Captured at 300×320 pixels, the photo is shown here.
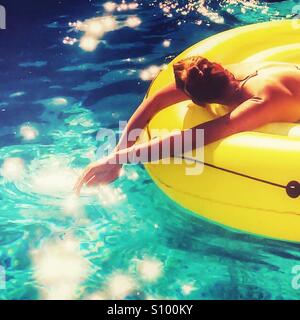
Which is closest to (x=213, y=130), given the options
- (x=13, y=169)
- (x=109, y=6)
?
(x=13, y=169)

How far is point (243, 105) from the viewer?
2.00 meters

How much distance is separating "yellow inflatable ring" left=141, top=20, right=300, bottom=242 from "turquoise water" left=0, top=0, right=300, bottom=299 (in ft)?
0.48

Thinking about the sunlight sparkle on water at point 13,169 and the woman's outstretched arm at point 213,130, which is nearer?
the woman's outstretched arm at point 213,130

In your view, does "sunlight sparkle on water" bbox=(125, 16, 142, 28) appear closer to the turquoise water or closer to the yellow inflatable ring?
the turquoise water

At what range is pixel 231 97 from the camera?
6.91 ft

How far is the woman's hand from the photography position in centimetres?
211

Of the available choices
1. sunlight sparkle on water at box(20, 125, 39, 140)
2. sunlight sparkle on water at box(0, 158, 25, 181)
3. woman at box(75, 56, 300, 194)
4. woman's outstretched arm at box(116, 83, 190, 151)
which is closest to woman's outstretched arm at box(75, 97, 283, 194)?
woman at box(75, 56, 300, 194)

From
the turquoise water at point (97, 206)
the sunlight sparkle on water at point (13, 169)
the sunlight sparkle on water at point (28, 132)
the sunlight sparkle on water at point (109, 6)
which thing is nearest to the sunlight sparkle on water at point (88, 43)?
the turquoise water at point (97, 206)

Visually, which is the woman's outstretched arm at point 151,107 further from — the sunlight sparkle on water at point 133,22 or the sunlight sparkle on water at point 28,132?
the sunlight sparkle on water at point 133,22

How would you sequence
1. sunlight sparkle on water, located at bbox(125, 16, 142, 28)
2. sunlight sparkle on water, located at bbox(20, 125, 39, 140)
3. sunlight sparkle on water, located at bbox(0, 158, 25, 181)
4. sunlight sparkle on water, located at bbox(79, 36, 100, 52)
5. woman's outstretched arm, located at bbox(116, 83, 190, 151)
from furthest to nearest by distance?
sunlight sparkle on water, located at bbox(125, 16, 142, 28), sunlight sparkle on water, located at bbox(79, 36, 100, 52), sunlight sparkle on water, located at bbox(20, 125, 39, 140), sunlight sparkle on water, located at bbox(0, 158, 25, 181), woman's outstretched arm, located at bbox(116, 83, 190, 151)

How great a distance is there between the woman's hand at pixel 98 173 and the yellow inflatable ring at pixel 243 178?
0.16m

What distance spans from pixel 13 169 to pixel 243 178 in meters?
1.24

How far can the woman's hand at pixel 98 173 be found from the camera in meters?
2.11

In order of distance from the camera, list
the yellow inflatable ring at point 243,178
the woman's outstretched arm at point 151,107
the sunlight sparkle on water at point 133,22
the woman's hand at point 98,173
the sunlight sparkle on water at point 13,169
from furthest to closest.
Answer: the sunlight sparkle on water at point 133,22 → the sunlight sparkle on water at point 13,169 → the woman's outstretched arm at point 151,107 → the woman's hand at point 98,173 → the yellow inflatable ring at point 243,178
